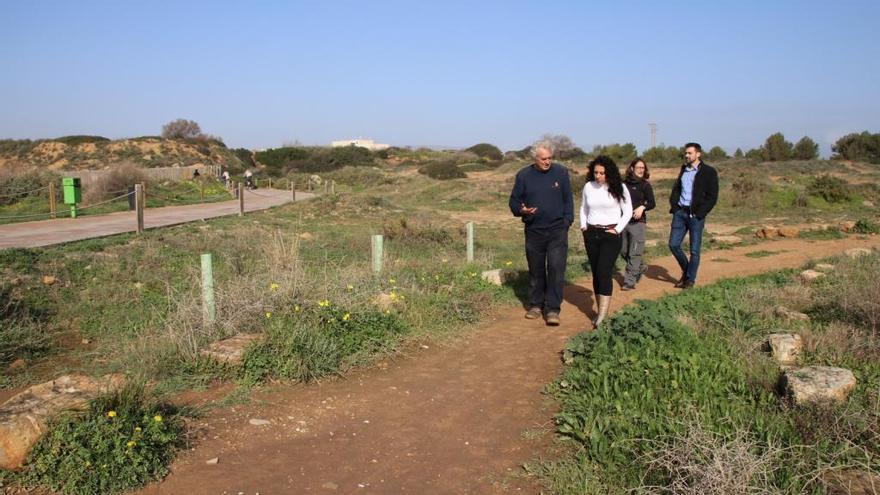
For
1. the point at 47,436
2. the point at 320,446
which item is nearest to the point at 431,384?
the point at 320,446

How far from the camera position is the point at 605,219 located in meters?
6.77

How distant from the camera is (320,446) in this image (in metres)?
4.27

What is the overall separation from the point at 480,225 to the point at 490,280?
11.3 m

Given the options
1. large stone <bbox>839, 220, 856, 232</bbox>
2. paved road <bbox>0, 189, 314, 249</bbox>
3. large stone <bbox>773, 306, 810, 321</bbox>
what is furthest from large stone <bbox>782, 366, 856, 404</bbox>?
large stone <bbox>839, 220, 856, 232</bbox>

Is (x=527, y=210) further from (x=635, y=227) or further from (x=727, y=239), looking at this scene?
(x=727, y=239)

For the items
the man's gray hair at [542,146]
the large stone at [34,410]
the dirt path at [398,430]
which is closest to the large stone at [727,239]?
the man's gray hair at [542,146]

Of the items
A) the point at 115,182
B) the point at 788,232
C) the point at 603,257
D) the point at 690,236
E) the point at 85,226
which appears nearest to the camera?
the point at 603,257

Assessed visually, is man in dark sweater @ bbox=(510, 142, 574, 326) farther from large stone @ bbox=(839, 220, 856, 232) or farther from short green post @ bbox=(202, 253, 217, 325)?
large stone @ bbox=(839, 220, 856, 232)

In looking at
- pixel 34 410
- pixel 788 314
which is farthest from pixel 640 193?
pixel 34 410

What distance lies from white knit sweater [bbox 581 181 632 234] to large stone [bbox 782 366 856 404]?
2.56 metres

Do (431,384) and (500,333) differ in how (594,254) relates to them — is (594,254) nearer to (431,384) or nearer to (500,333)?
(500,333)

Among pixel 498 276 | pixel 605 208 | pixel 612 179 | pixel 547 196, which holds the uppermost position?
pixel 612 179

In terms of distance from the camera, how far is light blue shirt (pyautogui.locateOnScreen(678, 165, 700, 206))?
8.36 m

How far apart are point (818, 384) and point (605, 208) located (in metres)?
2.92
